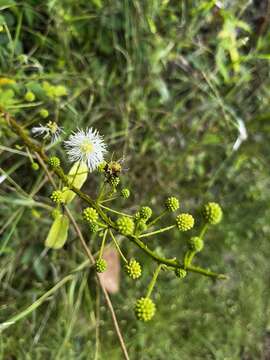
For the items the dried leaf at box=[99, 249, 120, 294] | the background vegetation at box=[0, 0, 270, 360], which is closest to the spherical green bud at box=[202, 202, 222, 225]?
the background vegetation at box=[0, 0, 270, 360]

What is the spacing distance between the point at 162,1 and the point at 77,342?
1.37m

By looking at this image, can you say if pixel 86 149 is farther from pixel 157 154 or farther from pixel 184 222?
pixel 157 154

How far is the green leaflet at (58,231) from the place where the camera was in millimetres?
1203

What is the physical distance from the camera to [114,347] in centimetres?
194

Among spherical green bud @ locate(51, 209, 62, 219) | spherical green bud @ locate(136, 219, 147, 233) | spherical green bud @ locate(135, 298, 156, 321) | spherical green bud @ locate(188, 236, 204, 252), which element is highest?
spherical green bud @ locate(188, 236, 204, 252)

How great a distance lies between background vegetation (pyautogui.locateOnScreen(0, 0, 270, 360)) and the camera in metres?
1.72

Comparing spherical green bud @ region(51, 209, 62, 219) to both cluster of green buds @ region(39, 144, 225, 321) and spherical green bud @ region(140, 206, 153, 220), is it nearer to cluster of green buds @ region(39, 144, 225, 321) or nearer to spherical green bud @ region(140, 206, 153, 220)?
cluster of green buds @ region(39, 144, 225, 321)

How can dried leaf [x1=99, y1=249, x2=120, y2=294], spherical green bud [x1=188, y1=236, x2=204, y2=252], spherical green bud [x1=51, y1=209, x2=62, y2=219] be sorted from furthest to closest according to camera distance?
dried leaf [x1=99, y1=249, x2=120, y2=294]
spherical green bud [x1=51, y1=209, x2=62, y2=219]
spherical green bud [x1=188, y1=236, x2=204, y2=252]

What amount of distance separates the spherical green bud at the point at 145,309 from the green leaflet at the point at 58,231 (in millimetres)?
416

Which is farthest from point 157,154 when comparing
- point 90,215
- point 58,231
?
point 90,215

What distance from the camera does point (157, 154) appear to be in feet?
6.64

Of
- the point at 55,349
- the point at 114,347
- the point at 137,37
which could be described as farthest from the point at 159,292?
the point at 137,37

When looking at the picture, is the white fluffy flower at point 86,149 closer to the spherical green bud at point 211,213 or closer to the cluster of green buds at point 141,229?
the cluster of green buds at point 141,229

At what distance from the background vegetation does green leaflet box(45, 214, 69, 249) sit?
0.31 metres
